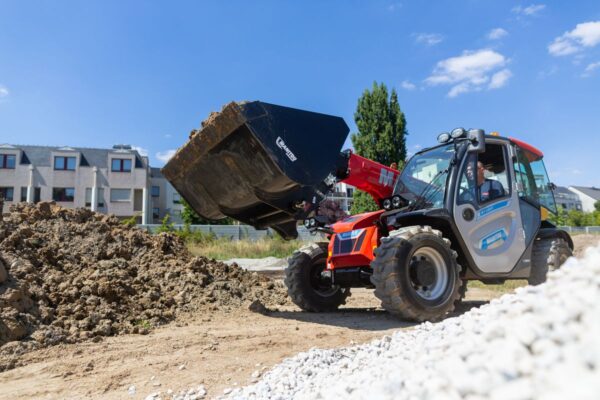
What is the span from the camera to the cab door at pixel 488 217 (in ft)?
19.6

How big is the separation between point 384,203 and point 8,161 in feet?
142

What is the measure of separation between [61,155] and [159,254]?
38845 millimetres

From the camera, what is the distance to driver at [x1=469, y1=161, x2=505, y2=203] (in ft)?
20.2

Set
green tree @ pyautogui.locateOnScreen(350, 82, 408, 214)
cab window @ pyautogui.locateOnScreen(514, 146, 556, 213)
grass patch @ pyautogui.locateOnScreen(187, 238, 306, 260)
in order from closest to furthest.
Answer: cab window @ pyautogui.locateOnScreen(514, 146, 556, 213) < grass patch @ pyautogui.locateOnScreen(187, 238, 306, 260) < green tree @ pyautogui.locateOnScreen(350, 82, 408, 214)

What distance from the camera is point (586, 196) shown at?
86375mm

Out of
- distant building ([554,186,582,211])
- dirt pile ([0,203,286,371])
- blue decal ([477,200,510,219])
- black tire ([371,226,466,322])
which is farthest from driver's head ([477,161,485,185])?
distant building ([554,186,582,211])

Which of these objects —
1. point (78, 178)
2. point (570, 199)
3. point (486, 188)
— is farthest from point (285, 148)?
point (570, 199)

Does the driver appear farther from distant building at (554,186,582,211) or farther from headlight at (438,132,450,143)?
distant building at (554,186,582,211)

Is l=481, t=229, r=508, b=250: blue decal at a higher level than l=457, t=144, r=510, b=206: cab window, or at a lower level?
lower

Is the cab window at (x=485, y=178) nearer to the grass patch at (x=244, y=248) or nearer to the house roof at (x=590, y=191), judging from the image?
the grass patch at (x=244, y=248)

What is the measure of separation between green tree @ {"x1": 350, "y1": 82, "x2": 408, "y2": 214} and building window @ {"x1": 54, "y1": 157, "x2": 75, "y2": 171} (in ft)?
90.0

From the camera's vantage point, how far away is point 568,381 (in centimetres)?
143

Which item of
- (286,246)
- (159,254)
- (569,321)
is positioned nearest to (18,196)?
(286,246)

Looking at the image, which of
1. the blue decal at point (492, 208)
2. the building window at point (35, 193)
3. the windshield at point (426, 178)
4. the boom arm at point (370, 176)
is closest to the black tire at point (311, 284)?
the boom arm at point (370, 176)
